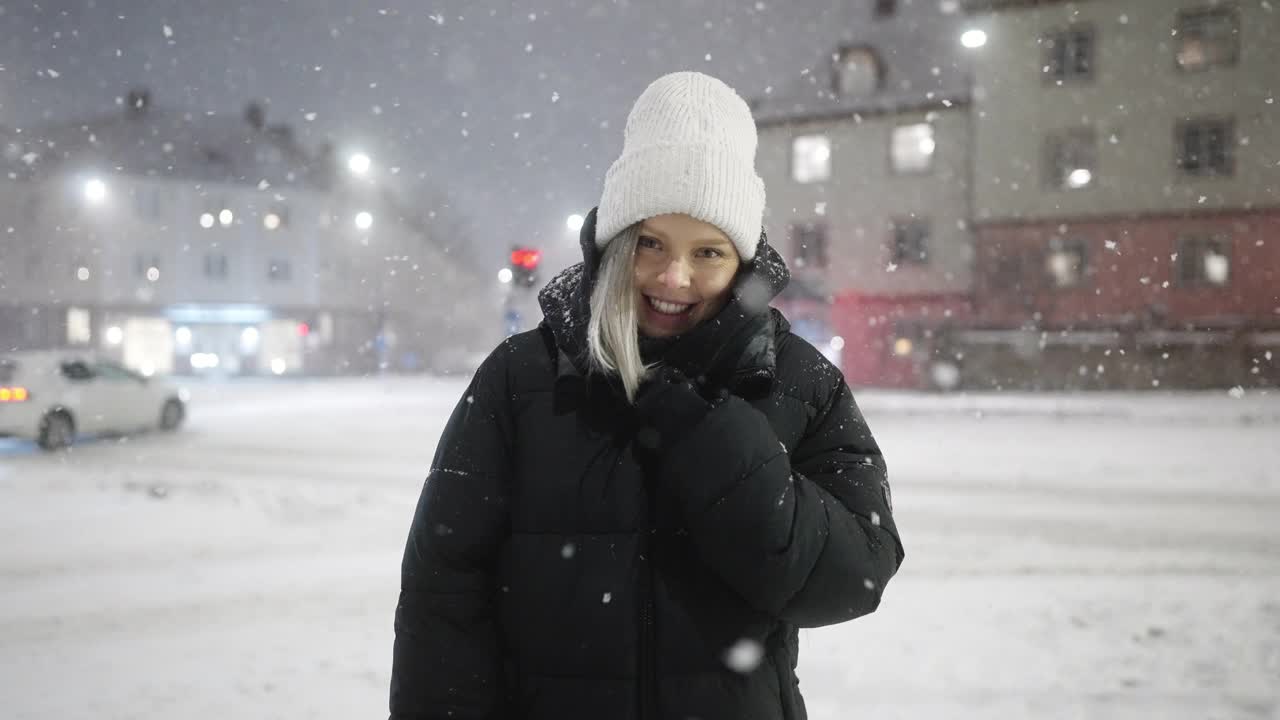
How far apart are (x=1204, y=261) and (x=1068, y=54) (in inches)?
Answer: 307

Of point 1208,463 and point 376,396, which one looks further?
point 376,396

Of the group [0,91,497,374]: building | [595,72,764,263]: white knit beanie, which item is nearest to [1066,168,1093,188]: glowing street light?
[595,72,764,263]: white knit beanie

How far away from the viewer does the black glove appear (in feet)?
5.29

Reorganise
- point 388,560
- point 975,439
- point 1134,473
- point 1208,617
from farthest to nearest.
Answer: point 975,439 → point 1134,473 → point 388,560 → point 1208,617

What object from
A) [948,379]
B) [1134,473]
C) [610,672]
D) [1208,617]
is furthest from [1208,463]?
[948,379]

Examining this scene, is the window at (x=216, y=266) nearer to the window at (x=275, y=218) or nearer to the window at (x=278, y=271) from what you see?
the window at (x=278, y=271)

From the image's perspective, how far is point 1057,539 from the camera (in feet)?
24.2

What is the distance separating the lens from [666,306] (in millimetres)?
1854

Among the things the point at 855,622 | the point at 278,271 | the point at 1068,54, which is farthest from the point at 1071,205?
the point at 278,271

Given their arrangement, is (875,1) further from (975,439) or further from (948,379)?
(975,439)

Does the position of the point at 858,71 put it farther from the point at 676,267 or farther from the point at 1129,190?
the point at 676,267

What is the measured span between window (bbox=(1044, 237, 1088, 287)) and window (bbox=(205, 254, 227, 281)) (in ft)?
139

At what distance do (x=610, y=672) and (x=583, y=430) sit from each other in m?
0.51

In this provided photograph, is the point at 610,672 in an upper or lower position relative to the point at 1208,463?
upper
